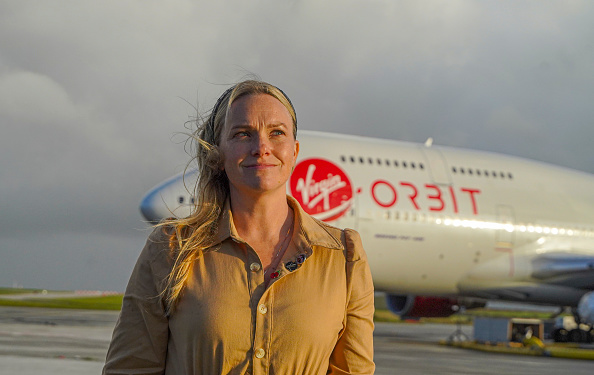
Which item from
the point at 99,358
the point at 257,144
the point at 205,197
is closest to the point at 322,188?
the point at 99,358

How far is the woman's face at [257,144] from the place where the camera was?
1.65 m

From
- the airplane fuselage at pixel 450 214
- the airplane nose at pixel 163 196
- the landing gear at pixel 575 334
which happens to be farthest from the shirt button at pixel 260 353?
the landing gear at pixel 575 334

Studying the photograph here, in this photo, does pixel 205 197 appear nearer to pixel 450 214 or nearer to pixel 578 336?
pixel 450 214

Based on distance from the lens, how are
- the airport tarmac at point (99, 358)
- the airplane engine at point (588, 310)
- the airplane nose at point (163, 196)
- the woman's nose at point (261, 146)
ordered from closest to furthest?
1. the woman's nose at point (261, 146)
2. the airport tarmac at point (99, 358)
3. the airplane engine at point (588, 310)
4. the airplane nose at point (163, 196)

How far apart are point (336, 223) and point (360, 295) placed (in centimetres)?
1076

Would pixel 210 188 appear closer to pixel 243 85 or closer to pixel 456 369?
pixel 243 85

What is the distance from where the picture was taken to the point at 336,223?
489 inches

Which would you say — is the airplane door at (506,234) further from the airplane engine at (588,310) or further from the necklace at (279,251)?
the necklace at (279,251)

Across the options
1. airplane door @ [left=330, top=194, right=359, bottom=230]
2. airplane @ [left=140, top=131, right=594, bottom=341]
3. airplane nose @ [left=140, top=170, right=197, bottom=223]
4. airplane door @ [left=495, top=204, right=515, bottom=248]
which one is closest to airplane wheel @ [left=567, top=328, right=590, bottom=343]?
airplane @ [left=140, top=131, right=594, bottom=341]

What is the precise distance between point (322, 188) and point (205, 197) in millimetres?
10619

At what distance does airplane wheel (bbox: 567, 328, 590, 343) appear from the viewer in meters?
15.6

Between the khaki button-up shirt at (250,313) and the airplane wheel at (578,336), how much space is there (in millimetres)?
15295

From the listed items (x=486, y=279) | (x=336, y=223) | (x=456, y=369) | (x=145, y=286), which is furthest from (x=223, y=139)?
(x=486, y=279)

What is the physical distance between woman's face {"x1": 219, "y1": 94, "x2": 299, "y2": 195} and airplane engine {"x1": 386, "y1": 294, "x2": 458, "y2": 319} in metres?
14.8
